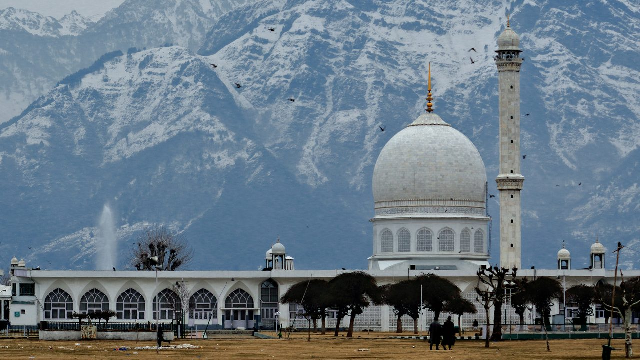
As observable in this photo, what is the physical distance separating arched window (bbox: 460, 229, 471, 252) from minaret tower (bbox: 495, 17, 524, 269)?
12.8ft

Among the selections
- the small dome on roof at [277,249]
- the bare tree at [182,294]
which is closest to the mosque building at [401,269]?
the bare tree at [182,294]

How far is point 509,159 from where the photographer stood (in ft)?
431

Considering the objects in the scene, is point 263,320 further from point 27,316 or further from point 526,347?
point 526,347

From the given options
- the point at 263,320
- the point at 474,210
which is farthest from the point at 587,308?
the point at 263,320

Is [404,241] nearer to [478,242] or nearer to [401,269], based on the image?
[401,269]

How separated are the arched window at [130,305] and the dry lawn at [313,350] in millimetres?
37177

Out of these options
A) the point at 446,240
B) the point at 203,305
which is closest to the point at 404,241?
the point at 446,240

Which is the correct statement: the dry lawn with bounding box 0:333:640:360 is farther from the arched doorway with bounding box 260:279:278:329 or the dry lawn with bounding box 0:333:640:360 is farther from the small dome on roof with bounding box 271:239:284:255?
the small dome on roof with bounding box 271:239:284:255

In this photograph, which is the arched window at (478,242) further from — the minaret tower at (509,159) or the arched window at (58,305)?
the arched window at (58,305)

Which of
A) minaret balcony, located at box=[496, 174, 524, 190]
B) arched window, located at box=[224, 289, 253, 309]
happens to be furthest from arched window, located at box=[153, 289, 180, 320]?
minaret balcony, located at box=[496, 174, 524, 190]

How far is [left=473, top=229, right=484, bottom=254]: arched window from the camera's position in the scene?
13525cm

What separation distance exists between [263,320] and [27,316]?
18731mm

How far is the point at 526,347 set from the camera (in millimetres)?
85750

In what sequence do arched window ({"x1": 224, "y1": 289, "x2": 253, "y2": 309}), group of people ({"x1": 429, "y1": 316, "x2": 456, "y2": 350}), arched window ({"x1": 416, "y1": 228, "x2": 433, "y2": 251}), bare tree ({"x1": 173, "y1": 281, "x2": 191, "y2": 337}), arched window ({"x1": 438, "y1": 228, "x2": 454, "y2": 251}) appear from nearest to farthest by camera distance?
group of people ({"x1": 429, "y1": 316, "x2": 456, "y2": 350}) < bare tree ({"x1": 173, "y1": 281, "x2": 191, "y2": 337}) < arched window ({"x1": 224, "y1": 289, "x2": 253, "y2": 309}) < arched window ({"x1": 416, "y1": 228, "x2": 433, "y2": 251}) < arched window ({"x1": 438, "y1": 228, "x2": 454, "y2": 251})
